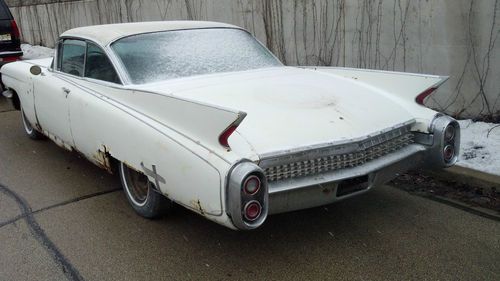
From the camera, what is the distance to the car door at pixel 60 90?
173 inches

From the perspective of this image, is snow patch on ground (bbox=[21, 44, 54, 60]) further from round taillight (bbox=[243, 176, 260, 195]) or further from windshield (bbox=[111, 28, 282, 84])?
round taillight (bbox=[243, 176, 260, 195])

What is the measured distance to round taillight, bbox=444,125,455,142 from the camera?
3508 mm

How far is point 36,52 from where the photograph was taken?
14141mm

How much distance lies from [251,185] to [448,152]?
171 centimetres

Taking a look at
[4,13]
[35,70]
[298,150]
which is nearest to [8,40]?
[4,13]

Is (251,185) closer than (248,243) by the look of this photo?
Yes

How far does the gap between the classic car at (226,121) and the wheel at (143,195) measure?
0.01 meters

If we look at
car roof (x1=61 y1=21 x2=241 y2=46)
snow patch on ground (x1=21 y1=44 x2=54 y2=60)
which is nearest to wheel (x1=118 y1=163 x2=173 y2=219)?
car roof (x1=61 y1=21 x2=241 y2=46)

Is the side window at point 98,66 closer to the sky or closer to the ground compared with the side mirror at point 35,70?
closer to the sky

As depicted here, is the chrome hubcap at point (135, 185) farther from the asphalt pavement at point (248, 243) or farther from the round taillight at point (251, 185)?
the round taillight at point (251, 185)

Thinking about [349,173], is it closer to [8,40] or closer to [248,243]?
[248,243]

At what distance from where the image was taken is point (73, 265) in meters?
3.13

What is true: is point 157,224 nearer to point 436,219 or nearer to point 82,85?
point 82,85

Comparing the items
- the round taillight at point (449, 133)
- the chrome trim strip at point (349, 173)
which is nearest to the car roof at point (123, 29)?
the chrome trim strip at point (349, 173)
